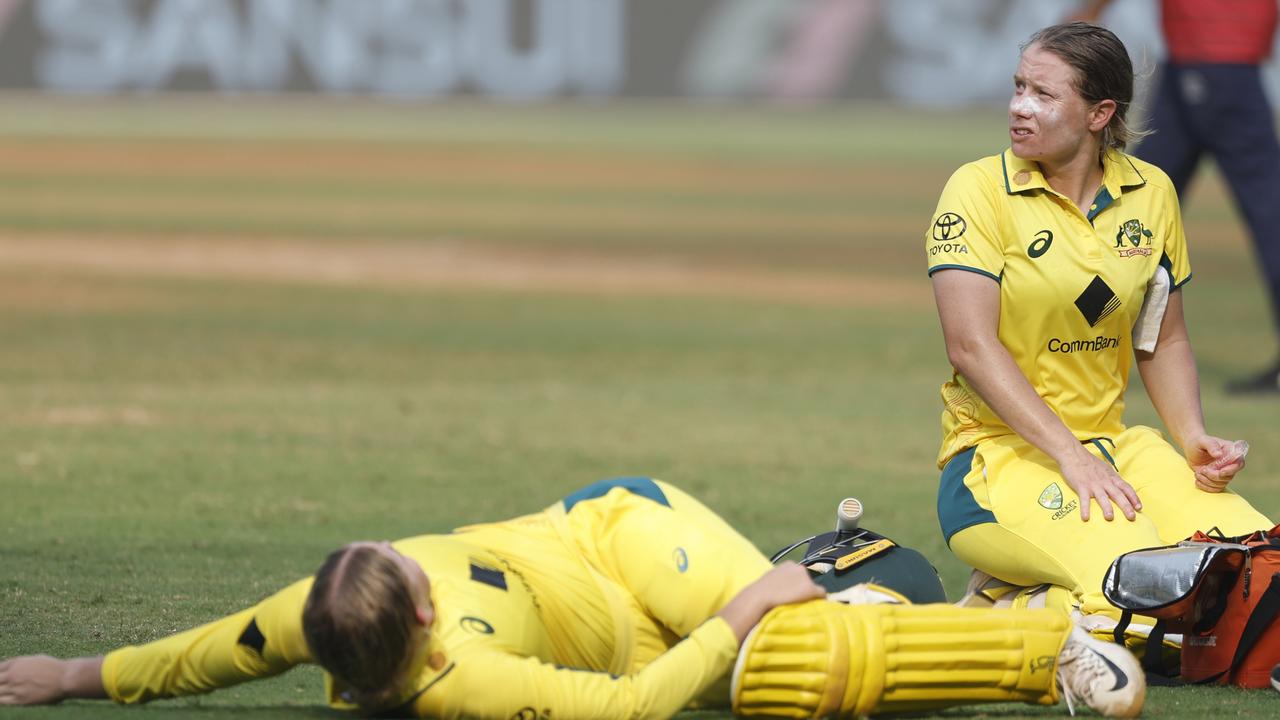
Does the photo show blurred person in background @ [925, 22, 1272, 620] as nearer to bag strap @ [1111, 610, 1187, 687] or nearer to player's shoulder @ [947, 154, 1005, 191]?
player's shoulder @ [947, 154, 1005, 191]

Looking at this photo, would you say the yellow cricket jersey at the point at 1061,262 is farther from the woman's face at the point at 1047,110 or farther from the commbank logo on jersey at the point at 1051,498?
the commbank logo on jersey at the point at 1051,498

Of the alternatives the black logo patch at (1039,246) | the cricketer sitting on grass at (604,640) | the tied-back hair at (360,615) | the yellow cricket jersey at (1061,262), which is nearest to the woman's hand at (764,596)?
the cricketer sitting on grass at (604,640)

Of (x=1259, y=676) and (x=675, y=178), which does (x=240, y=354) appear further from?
(x=675, y=178)

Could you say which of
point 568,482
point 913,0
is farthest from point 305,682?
point 913,0

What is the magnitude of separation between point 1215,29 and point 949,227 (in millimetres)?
5142

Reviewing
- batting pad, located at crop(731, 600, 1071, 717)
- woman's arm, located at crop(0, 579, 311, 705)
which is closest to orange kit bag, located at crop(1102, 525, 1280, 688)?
batting pad, located at crop(731, 600, 1071, 717)

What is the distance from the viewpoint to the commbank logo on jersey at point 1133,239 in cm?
517

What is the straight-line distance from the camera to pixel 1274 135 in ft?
32.0

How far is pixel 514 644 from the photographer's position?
156 inches

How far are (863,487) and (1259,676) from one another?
325 cm

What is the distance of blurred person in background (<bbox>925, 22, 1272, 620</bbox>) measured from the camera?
16.4 feet

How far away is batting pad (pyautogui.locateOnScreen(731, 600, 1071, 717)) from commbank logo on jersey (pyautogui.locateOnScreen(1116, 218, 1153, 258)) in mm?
1326

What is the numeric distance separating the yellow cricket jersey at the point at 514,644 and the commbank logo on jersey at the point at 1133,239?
160 centimetres

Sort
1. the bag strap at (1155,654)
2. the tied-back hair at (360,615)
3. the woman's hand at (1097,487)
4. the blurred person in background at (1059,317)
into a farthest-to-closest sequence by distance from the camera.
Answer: the blurred person in background at (1059,317) → the woman's hand at (1097,487) → the bag strap at (1155,654) → the tied-back hair at (360,615)
